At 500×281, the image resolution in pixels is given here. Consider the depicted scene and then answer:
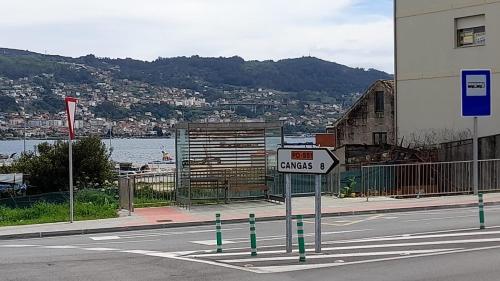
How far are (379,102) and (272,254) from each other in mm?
35893

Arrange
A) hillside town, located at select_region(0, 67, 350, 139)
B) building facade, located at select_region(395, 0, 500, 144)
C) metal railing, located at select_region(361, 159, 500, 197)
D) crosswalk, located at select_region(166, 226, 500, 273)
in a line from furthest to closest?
hillside town, located at select_region(0, 67, 350, 139), building facade, located at select_region(395, 0, 500, 144), metal railing, located at select_region(361, 159, 500, 197), crosswalk, located at select_region(166, 226, 500, 273)

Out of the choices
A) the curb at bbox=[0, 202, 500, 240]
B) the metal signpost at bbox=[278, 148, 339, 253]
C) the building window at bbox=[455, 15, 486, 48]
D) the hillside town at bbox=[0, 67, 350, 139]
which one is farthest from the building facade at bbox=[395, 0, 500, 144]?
the hillside town at bbox=[0, 67, 350, 139]

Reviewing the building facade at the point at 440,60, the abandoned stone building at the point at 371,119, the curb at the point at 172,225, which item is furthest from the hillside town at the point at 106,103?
the curb at the point at 172,225

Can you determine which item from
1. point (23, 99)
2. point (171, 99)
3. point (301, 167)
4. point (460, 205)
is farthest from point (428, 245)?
point (23, 99)

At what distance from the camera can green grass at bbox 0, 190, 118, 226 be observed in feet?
71.1

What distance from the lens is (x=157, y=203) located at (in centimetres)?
2483

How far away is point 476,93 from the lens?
2331cm

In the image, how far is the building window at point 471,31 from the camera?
1368 inches

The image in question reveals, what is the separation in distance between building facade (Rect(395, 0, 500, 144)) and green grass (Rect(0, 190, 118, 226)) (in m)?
19.5

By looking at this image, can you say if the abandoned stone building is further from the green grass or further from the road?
the road

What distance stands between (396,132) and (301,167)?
28087mm

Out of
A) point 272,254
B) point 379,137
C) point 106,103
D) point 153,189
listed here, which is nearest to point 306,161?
point 272,254

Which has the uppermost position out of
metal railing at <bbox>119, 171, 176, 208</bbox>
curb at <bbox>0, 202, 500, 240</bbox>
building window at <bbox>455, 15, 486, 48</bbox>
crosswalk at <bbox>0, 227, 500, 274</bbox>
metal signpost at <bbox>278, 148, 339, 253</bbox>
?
building window at <bbox>455, 15, 486, 48</bbox>

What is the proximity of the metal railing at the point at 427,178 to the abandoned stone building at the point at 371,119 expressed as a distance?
18828 millimetres
